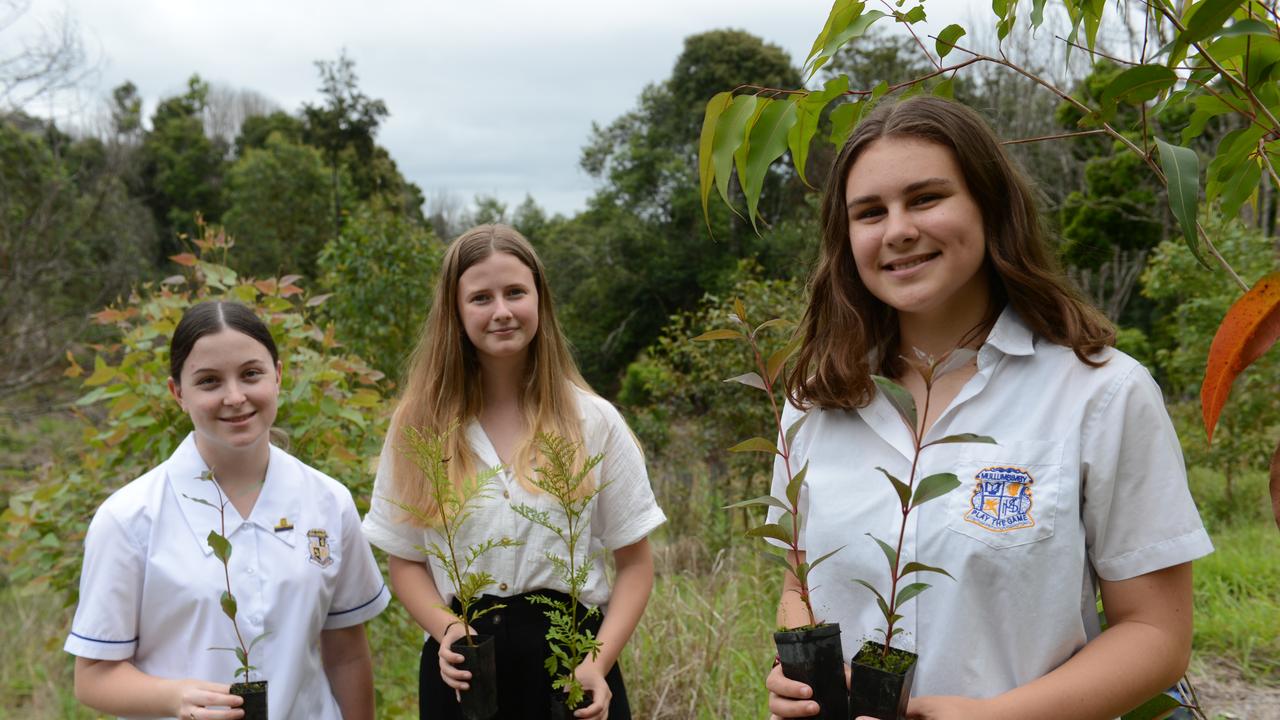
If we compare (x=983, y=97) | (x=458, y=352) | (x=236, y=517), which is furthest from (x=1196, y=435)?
(x=983, y=97)

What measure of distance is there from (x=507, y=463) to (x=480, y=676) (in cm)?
58

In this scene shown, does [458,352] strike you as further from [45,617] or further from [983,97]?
[983,97]

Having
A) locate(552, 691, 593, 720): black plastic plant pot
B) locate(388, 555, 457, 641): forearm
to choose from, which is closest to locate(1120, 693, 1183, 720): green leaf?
locate(552, 691, 593, 720): black plastic plant pot

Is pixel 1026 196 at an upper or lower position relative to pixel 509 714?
upper

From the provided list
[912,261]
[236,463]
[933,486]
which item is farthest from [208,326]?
[933,486]

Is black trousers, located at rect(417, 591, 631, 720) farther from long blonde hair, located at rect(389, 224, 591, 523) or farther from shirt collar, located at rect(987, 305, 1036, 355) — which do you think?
shirt collar, located at rect(987, 305, 1036, 355)

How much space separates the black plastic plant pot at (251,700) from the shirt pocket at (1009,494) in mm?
1133

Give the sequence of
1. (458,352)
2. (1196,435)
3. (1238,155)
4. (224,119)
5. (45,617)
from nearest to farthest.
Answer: (1238,155)
(458,352)
(45,617)
(1196,435)
(224,119)

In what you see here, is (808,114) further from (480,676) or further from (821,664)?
(480,676)

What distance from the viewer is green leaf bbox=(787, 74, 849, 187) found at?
1.06 meters

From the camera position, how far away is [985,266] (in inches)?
57.5

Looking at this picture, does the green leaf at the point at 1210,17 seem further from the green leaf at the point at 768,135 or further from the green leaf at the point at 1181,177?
the green leaf at the point at 768,135

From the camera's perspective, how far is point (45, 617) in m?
5.77

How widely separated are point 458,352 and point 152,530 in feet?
2.40
